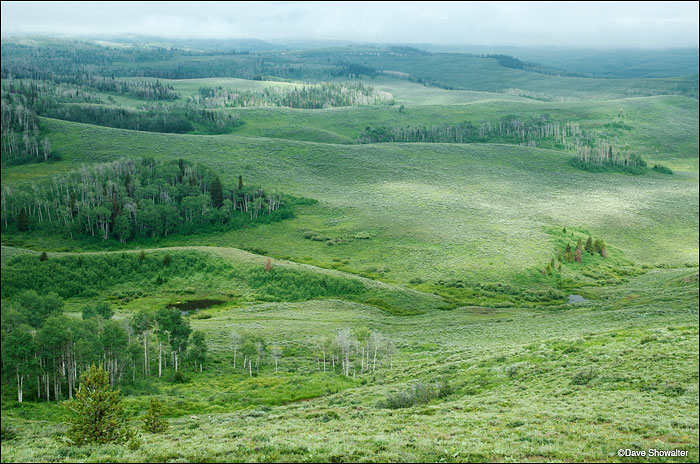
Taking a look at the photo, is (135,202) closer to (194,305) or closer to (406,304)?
(194,305)

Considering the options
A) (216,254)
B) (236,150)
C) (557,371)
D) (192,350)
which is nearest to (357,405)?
(557,371)

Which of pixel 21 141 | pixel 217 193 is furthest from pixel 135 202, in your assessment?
pixel 21 141

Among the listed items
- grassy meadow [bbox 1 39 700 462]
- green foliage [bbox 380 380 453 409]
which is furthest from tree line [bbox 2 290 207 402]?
green foliage [bbox 380 380 453 409]

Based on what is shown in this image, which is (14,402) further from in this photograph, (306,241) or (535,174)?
(535,174)

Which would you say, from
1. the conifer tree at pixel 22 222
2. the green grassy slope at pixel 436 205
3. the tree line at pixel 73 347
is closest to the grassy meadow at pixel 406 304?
the green grassy slope at pixel 436 205

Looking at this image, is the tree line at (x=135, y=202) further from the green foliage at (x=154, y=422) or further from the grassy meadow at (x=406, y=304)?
the green foliage at (x=154, y=422)

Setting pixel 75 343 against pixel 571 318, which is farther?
pixel 571 318
